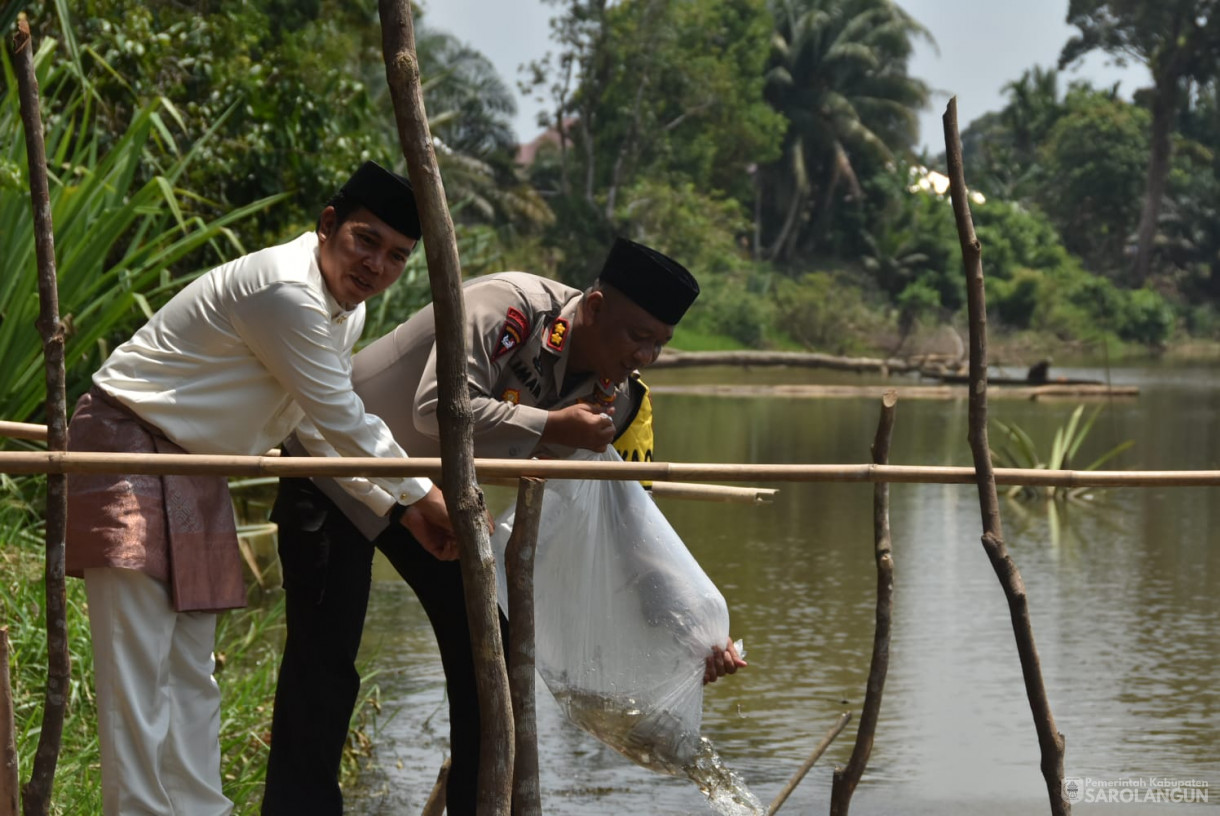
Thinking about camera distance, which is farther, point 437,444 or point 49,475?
point 437,444

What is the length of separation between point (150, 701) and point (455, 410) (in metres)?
0.84

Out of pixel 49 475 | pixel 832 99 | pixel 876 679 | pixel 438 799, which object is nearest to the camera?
pixel 49 475

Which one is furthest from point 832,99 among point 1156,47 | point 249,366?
point 249,366

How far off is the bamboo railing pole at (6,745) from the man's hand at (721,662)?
51.9 inches

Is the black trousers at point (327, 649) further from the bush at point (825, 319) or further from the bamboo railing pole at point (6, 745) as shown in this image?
the bush at point (825, 319)

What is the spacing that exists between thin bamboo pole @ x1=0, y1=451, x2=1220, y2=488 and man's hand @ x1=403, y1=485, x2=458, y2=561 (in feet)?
0.57

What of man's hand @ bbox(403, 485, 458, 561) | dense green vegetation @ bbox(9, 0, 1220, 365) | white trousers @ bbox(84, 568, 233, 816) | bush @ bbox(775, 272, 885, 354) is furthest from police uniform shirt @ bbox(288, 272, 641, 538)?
bush @ bbox(775, 272, 885, 354)

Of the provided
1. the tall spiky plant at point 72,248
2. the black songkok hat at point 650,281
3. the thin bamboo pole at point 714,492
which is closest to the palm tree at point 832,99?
the tall spiky plant at point 72,248

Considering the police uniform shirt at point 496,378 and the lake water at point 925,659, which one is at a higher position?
the police uniform shirt at point 496,378

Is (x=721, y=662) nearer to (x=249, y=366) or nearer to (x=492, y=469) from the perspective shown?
(x=492, y=469)

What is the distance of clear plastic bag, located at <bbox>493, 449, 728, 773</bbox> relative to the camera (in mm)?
3219

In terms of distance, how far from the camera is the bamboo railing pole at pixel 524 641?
267 centimetres

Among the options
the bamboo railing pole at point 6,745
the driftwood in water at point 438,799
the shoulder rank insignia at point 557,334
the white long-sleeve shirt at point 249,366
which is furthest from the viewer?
the driftwood in water at point 438,799

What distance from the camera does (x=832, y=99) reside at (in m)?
38.8
